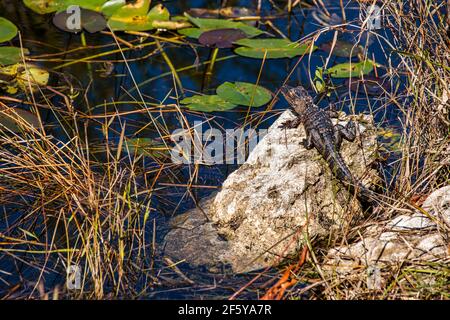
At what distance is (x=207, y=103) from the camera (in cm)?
511

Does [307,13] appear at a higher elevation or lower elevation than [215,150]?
higher

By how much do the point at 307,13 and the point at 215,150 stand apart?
8.16 ft

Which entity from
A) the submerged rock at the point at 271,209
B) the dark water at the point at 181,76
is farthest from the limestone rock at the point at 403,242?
the dark water at the point at 181,76

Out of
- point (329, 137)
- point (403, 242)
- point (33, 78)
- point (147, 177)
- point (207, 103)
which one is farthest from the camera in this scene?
point (33, 78)

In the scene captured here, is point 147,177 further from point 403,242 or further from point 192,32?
point 192,32

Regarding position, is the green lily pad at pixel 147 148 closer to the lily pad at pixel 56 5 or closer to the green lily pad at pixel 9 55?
the green lily pad at pixel 9 55

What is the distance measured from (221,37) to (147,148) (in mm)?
1640

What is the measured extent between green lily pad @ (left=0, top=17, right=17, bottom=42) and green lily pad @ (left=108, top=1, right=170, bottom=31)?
0.83 m

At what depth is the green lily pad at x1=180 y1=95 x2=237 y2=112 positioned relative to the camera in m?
5.04

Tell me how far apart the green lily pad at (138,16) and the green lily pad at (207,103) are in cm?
126

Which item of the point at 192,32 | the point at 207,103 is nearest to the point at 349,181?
the point at 207,103
